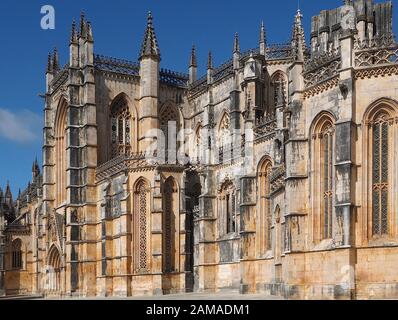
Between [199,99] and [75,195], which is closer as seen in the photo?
[75,195]

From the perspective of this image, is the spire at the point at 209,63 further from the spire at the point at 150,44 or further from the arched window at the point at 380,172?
the arched window at the point at 380,172

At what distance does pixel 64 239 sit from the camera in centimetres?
5747

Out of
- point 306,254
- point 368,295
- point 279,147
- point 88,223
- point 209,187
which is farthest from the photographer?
point 88,223

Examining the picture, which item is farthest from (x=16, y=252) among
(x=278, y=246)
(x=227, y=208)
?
(x=278, y=246)

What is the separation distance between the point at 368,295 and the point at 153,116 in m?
33.7

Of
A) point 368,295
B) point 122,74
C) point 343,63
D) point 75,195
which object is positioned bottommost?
point 368,295

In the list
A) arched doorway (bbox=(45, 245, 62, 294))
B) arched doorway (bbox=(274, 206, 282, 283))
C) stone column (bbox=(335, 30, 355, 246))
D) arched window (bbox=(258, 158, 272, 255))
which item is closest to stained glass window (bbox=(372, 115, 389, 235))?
stone column (bbox=(335, 30, 355, 246))

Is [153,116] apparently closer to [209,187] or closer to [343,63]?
[209,187]

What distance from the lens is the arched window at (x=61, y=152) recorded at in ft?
202

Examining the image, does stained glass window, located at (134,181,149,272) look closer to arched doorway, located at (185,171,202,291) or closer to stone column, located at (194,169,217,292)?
arched doorway, located at (185,171,202,291)

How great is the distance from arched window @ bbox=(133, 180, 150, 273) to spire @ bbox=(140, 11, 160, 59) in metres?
13.0

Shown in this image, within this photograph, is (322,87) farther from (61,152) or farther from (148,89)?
(61,152)

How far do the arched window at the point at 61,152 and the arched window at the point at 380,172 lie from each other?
3836 centimetres
